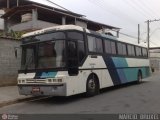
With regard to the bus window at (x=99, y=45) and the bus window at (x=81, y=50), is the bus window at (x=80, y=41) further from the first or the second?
the bus window at (x=99, y=45)

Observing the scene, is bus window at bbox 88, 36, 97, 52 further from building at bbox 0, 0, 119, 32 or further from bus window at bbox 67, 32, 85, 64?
building at bbox 0, 0, 119, 32

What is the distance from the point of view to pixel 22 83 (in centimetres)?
1305

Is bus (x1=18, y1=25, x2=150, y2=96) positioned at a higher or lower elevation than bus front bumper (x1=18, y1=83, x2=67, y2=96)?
higher

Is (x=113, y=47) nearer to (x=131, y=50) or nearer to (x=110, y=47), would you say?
(x=110, y=47)

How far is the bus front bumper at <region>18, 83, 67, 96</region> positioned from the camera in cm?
1194

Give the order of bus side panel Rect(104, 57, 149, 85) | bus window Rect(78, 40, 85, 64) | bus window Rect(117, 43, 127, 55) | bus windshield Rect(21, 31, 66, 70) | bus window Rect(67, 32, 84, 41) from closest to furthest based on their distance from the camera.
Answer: bus windshield Rect(21, 31, 66, 70) < bus window Rect(67, 32, 84, 41) < bus window Rect(78, 40, 85, 64) < bus side panel Rect(104, 57, 149, 85) < bus window Rect(117, 43, 127, 55)

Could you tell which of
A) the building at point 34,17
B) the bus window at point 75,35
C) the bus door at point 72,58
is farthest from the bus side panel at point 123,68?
the building at point 34,17

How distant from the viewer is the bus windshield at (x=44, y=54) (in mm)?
12336

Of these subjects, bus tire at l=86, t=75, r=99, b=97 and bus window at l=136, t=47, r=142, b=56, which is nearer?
bus tire at l=86, t=75, r=99, b=97

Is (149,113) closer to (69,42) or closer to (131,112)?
(131,112)

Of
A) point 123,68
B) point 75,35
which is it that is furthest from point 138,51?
point 75,35

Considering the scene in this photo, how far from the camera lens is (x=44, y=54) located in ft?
41.9

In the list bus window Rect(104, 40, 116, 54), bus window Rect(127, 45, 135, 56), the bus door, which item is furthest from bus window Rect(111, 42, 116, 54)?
the bus door

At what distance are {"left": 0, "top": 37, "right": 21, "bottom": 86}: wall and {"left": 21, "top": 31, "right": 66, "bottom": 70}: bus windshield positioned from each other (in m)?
4.34
